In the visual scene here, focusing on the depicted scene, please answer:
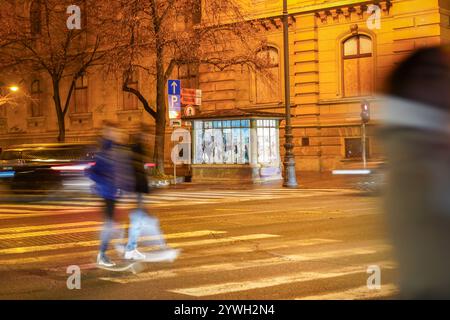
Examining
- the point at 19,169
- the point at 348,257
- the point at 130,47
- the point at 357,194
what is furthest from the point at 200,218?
the point at 130,47

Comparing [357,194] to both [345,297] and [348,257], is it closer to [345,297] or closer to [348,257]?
[348,257]

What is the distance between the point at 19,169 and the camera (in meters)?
24.5

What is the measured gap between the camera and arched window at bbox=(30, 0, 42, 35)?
44.0 meters

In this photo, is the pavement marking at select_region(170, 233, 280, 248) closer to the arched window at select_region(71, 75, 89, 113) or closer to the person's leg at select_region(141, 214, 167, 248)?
the person's leg at select_region(141, 214, 167, 248)

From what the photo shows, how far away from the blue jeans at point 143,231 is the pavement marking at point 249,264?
1127 millimetres

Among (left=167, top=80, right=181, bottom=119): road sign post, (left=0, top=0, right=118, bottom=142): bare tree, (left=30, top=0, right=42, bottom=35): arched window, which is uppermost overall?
(left=30, top=0, right=42, bottom=35): arched window

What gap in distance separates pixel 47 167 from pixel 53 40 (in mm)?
20160

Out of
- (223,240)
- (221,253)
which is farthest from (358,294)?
(223,240)

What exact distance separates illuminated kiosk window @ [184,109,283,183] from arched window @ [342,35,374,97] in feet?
16.7


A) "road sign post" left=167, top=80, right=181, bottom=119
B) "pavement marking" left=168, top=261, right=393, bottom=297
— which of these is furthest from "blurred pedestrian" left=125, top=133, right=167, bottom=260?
"road sign post" left=167, top=80, right=181, bottom=119

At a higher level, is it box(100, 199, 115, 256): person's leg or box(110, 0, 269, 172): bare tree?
box(110, 0, 269, 172): bare tree

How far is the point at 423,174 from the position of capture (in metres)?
3.13

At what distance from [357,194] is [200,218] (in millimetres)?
Result: 8591

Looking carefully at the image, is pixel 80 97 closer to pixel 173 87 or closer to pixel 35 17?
pixel 35 17
